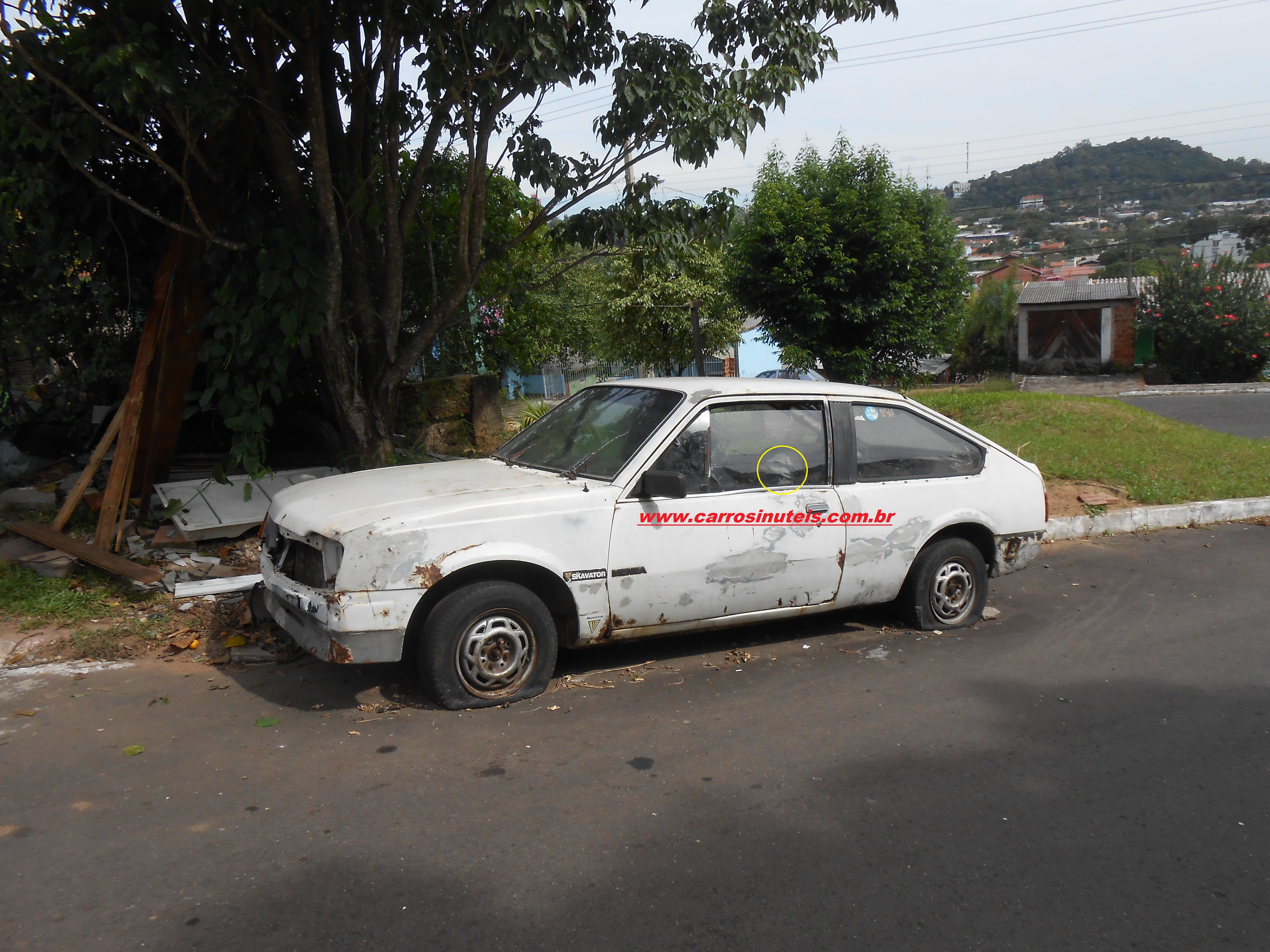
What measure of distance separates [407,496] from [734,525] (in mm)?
1714

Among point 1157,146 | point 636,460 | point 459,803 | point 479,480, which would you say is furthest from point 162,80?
point 1157,146

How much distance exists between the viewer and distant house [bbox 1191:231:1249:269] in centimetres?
3111

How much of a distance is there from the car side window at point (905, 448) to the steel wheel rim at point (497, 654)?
7.24ft

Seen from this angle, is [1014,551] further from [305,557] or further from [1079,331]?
[1079,331]

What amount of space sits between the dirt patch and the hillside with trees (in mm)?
78861

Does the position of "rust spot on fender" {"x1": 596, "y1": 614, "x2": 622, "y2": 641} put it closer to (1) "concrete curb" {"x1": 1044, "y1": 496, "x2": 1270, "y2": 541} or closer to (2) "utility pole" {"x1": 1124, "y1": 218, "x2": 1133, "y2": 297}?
(1) "concrete curb" {"x1": 1044, "y1": 496, "x2": 1270, "y2": 541}

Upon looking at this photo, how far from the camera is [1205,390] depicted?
25422 millimetres

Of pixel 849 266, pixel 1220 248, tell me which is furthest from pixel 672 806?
pixel 1220 248

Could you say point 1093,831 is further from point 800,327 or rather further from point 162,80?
point 800,327

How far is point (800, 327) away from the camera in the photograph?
12570 millimetres

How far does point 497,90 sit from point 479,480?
3.52 meters

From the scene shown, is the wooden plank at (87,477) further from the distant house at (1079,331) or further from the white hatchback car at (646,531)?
the distant house at (1079,331)

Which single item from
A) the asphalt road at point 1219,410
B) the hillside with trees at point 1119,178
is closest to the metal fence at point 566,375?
the asphalt road at point 1219,410

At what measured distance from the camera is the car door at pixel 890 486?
5527mm
